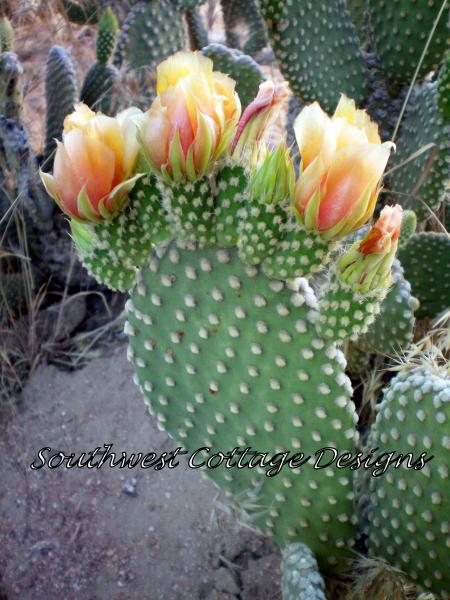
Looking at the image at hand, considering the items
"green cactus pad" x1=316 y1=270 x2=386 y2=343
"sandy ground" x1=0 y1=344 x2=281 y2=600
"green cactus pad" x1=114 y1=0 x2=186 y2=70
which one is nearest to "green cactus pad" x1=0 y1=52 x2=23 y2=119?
"green cactus pad" x1=114 y1=0 x2=186 y2=70

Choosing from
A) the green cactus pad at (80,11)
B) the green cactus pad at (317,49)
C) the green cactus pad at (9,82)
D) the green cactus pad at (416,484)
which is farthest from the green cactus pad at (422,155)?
the green cactus pad at (80,11)

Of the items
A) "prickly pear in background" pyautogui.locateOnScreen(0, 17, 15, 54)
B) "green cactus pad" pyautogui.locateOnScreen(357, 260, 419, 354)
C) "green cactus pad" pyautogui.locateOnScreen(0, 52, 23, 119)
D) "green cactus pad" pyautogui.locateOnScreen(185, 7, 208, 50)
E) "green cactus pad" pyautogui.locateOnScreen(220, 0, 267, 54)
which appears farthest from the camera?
"green cactus pad" pyautogui.locateOnScreen(220, 0, 267, 54)

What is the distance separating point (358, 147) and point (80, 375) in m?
1.34

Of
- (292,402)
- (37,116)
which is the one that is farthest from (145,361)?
(37,116)

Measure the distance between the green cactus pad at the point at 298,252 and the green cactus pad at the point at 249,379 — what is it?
0.05m

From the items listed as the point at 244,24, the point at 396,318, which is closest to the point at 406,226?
the point at 396,318

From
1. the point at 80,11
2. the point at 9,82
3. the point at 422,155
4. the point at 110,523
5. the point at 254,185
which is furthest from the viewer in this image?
the point at 80,11

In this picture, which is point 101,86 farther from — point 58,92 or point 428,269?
point 428,269

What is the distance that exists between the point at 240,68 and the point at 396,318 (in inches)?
30.6

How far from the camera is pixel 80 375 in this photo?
6.02 feet

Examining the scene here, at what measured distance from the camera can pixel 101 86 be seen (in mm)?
2131

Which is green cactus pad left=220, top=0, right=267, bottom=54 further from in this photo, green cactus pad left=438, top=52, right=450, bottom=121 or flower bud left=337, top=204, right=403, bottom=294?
flower bud left=337, top=204, right=403, bottom=294

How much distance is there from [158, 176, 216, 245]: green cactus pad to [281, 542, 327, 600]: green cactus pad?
567 millimetres

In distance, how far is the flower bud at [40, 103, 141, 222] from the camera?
74 cm
